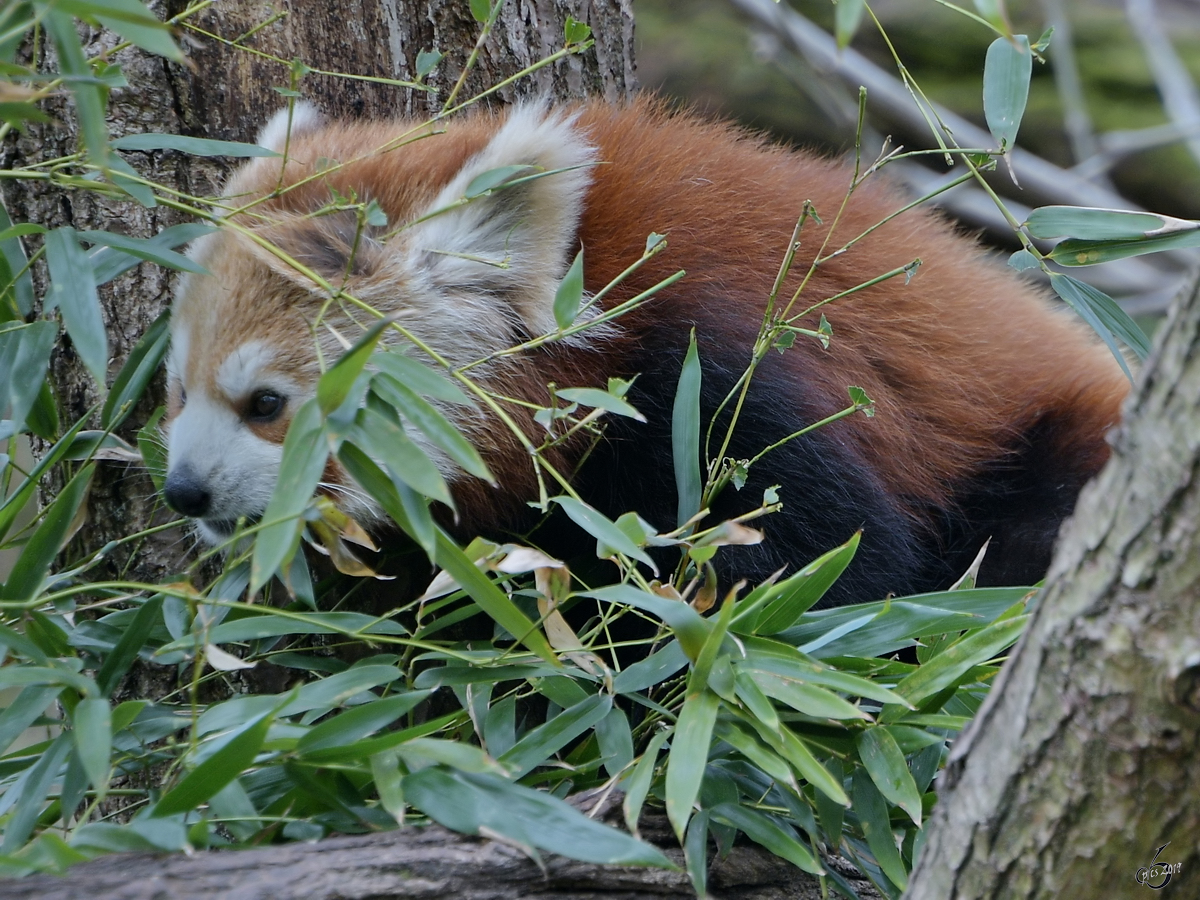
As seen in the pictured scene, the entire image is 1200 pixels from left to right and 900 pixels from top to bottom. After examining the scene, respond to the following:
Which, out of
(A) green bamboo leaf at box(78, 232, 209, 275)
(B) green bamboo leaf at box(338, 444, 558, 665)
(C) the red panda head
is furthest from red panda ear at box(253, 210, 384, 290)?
(B) green bamboo leaf at box(338, 444, 558, 665)

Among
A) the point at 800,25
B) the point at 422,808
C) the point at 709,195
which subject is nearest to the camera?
the point at 422,808

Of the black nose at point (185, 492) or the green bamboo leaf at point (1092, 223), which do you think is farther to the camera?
the black nose at point (185, 492)

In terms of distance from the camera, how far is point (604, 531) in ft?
4.58

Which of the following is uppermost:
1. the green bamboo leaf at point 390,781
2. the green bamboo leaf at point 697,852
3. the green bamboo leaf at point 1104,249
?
the green bamboo leaf at point 1104,249

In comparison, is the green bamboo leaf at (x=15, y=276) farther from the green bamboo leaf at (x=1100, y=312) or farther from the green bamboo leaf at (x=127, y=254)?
the green bamboo leaf at (x=1100, y=312)

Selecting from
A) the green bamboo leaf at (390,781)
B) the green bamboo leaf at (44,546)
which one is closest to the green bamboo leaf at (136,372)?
the green bamboo leaf at (44,546)

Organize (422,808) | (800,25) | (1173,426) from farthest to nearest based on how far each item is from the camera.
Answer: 1. (800,25)
2. (422,808)
3. (1173,426)

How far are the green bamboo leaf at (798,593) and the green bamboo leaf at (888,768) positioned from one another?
0.60ft

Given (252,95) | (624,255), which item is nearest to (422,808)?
(624,255)

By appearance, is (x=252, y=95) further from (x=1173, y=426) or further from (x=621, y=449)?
(x=1173, y=426)

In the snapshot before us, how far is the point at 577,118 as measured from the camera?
196 centimetres

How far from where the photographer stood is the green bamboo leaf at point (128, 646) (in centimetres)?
159

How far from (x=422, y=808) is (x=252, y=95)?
1.41 metres

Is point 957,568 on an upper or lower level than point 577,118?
lower
